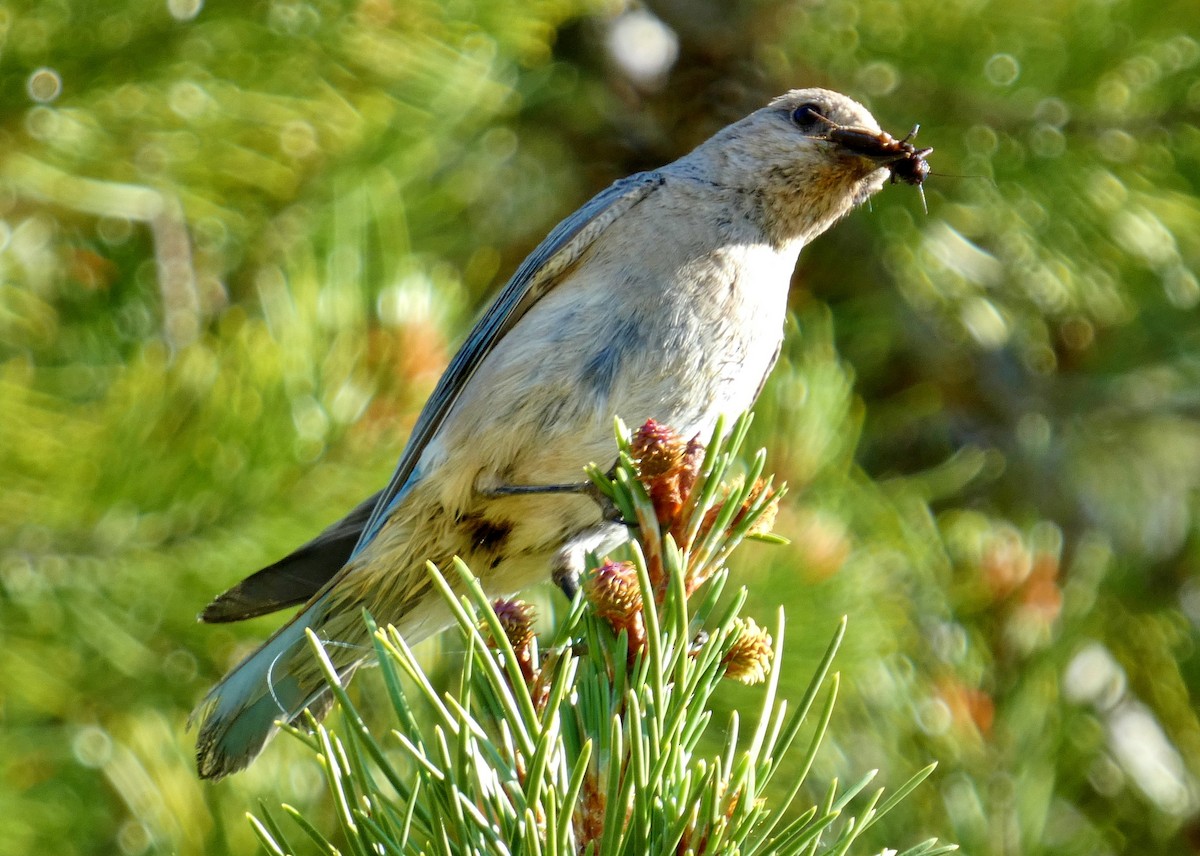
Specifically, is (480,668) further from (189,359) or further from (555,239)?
(555,239)

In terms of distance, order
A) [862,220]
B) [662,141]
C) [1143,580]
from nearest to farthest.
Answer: [1143,580] < [862,220] < [662,141]

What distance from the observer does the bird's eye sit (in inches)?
133

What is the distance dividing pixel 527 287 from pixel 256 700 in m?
1.20

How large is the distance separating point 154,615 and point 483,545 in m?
0.71

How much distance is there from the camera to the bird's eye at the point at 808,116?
338cm

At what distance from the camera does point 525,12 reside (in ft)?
10.9

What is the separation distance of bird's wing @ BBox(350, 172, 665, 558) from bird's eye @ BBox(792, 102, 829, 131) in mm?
389

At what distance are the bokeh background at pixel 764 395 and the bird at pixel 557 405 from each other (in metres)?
0.14

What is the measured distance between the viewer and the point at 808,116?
3.40 m

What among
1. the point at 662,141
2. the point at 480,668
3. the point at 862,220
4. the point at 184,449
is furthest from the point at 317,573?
the point at 662,141

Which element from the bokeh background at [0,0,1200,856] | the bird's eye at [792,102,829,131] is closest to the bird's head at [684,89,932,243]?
the bird's eye at [792,102,829,131]

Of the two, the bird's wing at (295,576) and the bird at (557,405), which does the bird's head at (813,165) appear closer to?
the bird at (557,405)

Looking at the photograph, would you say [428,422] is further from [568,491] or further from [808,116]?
[808,116]

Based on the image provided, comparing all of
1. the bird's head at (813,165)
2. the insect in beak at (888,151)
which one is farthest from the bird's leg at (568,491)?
the insect in beak at (888,151)
